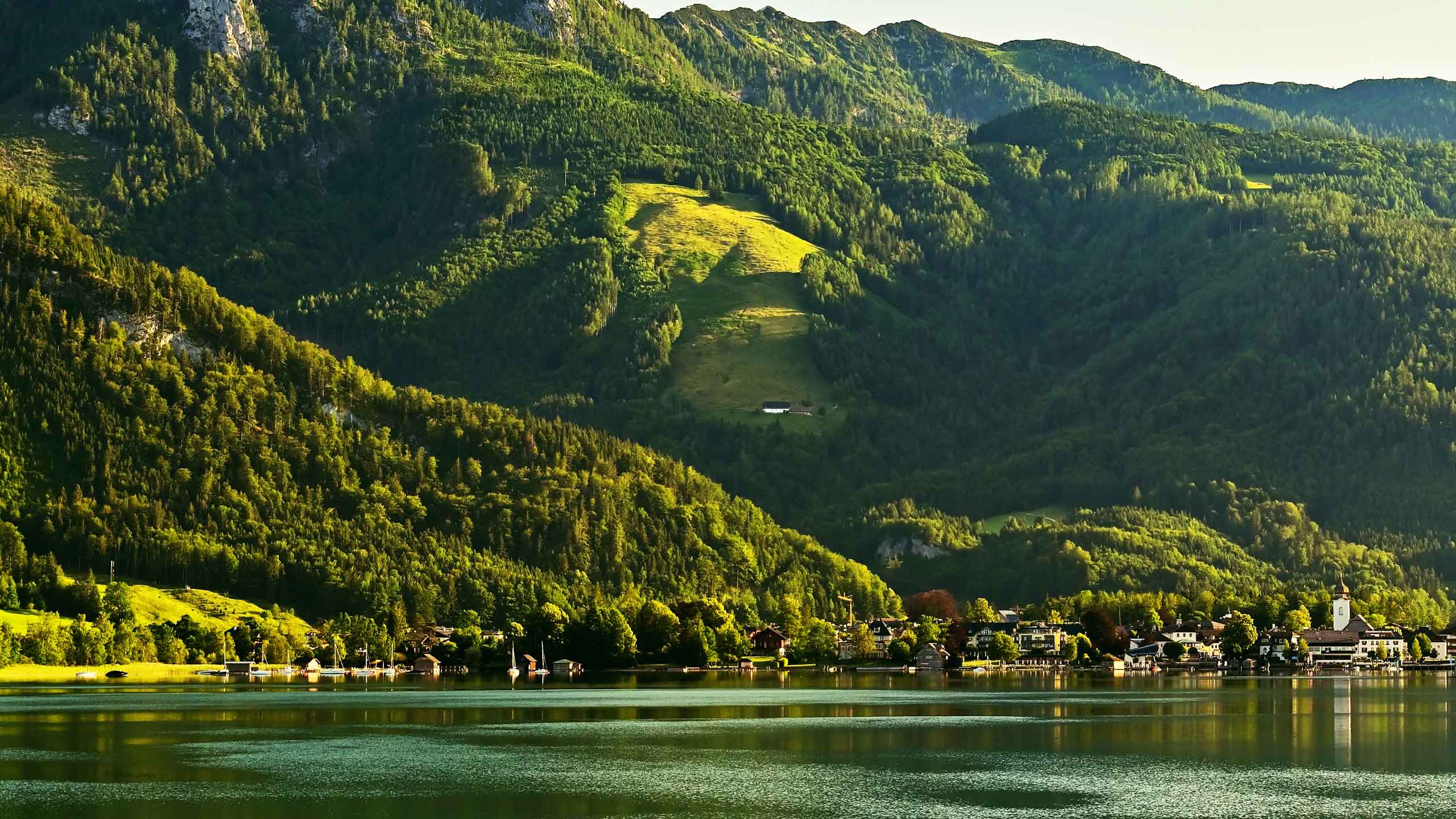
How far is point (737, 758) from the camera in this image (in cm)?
11700

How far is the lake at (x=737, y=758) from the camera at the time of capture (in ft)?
315

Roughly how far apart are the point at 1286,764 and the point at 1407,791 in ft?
38.5

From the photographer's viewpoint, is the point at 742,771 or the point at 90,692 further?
the point at 90,692

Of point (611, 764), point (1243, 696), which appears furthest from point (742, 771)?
point (1243, 696)

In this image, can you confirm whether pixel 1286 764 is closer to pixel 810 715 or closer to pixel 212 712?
pixel 810 715

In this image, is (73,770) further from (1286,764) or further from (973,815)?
(1286,764)

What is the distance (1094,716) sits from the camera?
14825 cm

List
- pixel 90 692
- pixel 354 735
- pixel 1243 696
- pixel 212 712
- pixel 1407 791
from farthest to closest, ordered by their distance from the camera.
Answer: pixel 90 692 < pixel 1243 696 < pixel 212 712 < pixel 354 735 < pixel 1407 791

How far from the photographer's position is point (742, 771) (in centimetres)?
11000

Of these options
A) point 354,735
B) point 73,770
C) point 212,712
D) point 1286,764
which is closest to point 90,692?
point 212,712

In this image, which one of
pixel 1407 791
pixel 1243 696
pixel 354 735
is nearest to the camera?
pixel 1407 791

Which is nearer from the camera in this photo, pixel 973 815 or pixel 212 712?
pixel 973 815

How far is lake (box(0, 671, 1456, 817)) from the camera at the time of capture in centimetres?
9612

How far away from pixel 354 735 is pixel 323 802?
37610mm
